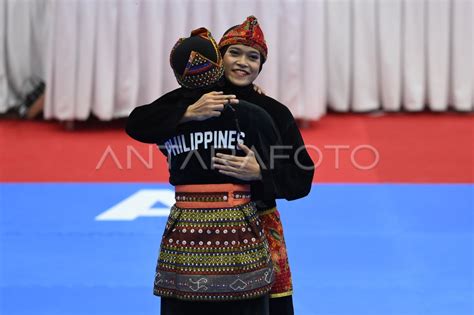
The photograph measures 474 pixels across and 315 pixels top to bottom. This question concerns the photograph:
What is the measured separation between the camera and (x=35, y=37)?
9.75m

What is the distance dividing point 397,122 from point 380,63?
74cm

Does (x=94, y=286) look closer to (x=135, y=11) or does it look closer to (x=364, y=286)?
(x=364, y=286)

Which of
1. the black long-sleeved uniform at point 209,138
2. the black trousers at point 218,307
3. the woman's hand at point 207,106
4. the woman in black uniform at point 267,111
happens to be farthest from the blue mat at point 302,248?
the woman's hand at point 207,106

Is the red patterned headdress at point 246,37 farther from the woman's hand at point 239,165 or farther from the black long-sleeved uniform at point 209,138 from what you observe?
the woman's hand at point 239,165

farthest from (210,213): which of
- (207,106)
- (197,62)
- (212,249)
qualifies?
(197,62)

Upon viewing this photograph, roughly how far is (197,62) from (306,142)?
19.7 ft

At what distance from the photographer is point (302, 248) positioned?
538cm

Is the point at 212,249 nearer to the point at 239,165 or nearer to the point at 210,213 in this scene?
the point at 210,213

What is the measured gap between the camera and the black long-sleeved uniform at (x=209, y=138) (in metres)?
2.65

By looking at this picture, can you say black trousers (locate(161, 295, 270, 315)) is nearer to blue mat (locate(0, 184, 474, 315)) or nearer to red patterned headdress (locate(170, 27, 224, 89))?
red patterned headdress (locate(170, 27, 224, 89))

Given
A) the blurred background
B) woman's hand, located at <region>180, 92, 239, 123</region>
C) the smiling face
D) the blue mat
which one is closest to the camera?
woman's hand, located at <region>180, 92, 239, 123</region>

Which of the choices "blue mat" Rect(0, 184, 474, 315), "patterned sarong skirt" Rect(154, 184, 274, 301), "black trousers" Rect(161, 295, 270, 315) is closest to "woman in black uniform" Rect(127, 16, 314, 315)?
"patterned sarong skirt" Rect(154, 184, 274, 301)

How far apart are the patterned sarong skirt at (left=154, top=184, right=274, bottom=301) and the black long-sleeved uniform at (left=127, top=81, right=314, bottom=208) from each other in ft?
0.52

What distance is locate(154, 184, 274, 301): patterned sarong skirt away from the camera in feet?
8.63
